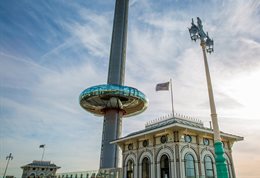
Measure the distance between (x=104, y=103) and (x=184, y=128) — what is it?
26.6 metres

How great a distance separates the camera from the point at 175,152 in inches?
888

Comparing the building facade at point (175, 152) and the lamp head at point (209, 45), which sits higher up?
the lamp head at point (209, 45)

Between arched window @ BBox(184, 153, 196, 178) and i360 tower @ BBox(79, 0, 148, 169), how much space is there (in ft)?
72.5

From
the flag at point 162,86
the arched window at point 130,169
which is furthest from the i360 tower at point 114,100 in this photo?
the flag at point 162,86

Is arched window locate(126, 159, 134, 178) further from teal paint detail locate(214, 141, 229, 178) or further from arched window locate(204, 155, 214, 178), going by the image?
teal paint detail locate(214, 141, 229, 178)

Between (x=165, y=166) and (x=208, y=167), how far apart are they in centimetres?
505

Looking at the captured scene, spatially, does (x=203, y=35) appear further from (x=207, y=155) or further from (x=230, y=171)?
(x=230, y=171)

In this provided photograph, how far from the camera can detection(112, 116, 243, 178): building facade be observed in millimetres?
22562

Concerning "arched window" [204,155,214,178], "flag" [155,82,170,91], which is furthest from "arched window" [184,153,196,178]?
"flag" [155,82,170,91]

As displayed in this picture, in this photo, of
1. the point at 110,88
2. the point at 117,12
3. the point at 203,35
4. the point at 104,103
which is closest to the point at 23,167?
the point at 104,103

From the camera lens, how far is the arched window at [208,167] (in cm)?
2356

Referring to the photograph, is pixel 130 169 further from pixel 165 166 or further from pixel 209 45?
pixel 209 45

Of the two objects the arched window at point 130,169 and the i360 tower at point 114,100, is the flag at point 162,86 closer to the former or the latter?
the arched window at point 130,169

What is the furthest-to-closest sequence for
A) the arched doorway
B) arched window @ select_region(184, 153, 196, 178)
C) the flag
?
the flag → the arched doorway → arched window @ select_region(184, 153, 196, 178)
